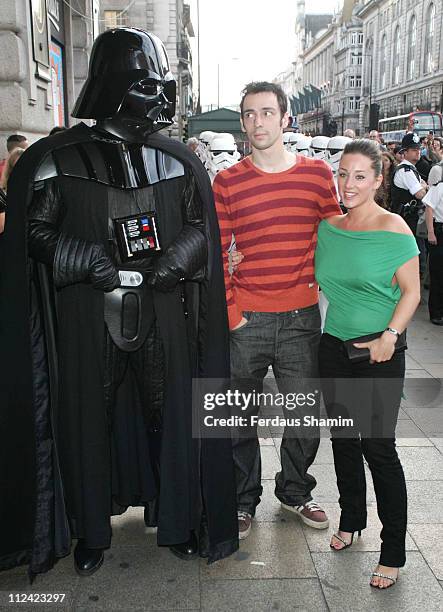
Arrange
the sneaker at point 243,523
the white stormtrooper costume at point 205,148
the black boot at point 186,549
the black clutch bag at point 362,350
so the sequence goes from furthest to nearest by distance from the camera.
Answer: the white stormtrooper costume at point 205,148, the sneaker at point 243,523, the black boot at point 186,549, the black clutch bag at point 362,350

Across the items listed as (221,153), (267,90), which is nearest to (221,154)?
(221,153)

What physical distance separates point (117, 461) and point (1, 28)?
492 cm

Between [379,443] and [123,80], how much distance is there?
1.64 meters

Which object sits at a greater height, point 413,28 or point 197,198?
point 413,28

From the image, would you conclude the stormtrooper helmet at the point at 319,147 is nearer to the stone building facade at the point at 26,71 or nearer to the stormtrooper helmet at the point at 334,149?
the stormtrooper helmet at the point at 334,149

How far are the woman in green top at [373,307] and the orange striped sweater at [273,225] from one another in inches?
6.1

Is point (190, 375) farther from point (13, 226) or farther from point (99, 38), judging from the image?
point (99, 38)

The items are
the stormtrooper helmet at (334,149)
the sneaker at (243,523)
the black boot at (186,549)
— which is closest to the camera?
the black boot at (186,549)

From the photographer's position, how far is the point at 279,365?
2920mm

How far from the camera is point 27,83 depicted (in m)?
6.59

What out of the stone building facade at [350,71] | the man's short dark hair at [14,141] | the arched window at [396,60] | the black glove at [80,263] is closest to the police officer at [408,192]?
the man's short dark hair at [14,141]

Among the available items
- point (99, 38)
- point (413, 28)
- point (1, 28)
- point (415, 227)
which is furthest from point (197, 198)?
point (413, 28)

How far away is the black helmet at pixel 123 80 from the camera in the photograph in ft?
7.85

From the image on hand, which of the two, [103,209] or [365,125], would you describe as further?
[365,125]
